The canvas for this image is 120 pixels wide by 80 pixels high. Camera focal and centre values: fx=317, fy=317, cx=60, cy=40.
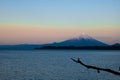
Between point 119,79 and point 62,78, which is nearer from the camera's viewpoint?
point 119,79

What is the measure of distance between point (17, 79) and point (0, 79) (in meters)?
2.29

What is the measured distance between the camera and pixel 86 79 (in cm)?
4134

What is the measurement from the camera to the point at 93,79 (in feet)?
137

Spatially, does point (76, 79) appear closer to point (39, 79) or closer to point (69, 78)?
point (69, 78)

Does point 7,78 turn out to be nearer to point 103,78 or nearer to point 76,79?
point 76,79

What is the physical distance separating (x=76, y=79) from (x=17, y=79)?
7712 millimetres

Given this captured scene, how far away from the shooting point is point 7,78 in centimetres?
4288

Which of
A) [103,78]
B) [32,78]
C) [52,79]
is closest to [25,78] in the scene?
[32,78]

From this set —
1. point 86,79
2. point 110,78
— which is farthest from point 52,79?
point 110,78

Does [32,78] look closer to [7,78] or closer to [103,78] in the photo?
[7,78]

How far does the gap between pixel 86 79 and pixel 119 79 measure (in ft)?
14.1

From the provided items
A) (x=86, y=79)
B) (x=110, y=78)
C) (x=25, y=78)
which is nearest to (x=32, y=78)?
(x=25, y=78)

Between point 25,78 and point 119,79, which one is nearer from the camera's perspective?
point 119,79

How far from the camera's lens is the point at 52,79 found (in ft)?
136
